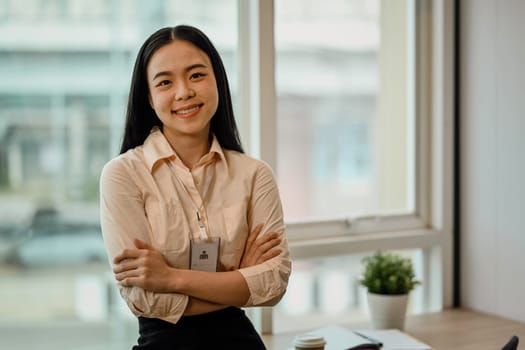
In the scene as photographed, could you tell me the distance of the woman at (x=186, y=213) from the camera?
207 cm

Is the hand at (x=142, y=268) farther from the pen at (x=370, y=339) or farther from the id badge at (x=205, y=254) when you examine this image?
the pen at (x=370, y=339)

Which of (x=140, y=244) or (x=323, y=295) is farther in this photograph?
(x=323, y=295)

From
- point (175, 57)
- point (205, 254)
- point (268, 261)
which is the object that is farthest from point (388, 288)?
point (175, 57)

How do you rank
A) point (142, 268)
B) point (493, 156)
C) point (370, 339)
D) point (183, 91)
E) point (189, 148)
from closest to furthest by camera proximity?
1. point (142, 268)
2. point (183, 91)
3. point (189, 148)
4. point (370, 339)
5. point (493, 156)

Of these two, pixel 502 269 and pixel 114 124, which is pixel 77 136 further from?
pixel 502 269

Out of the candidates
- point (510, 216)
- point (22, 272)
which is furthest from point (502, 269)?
point (22, 272)

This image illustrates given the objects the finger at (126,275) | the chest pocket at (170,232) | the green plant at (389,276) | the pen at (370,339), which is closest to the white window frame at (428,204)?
the green plant at (389,276)

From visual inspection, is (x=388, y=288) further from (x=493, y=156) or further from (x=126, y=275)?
(x=126, y=275)

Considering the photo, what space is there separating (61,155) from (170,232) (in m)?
0.81

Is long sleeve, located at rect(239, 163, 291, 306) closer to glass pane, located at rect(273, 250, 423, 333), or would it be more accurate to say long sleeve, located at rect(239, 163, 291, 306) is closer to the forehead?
the forehead

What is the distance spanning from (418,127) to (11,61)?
1.67m

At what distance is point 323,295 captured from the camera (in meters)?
3.32

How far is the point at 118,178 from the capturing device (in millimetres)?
2111

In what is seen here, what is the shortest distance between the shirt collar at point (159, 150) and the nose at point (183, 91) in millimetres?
141
